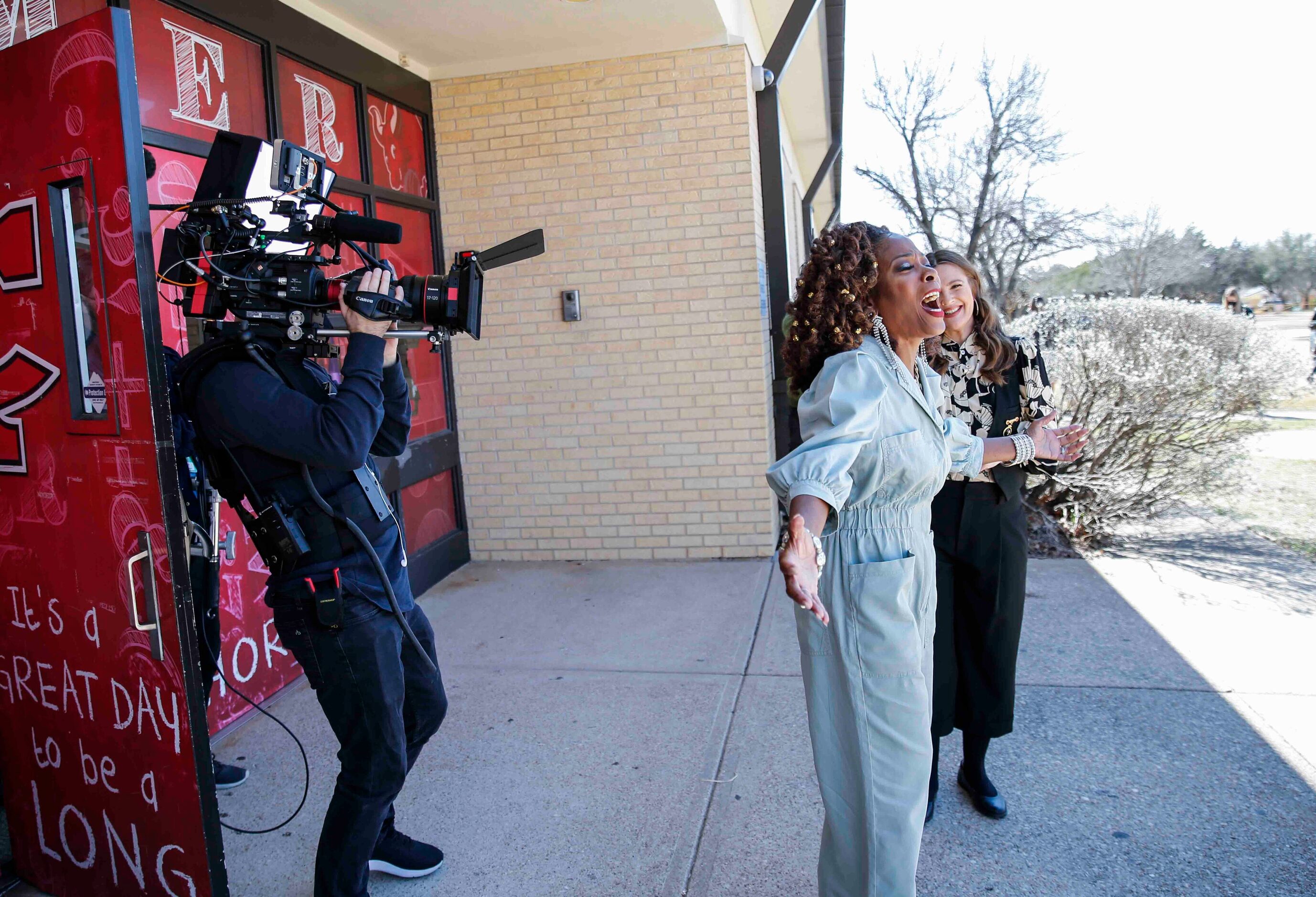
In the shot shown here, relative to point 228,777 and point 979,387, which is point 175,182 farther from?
point 979,387

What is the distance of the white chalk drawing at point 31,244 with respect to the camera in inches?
86.3

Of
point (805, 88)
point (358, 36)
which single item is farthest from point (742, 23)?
point (805, 88)

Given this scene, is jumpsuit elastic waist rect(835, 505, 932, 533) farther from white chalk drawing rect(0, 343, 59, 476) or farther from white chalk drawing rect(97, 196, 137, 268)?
white chalk drawing rect(0, 343, 59, 476)

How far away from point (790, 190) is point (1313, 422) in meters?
6.82

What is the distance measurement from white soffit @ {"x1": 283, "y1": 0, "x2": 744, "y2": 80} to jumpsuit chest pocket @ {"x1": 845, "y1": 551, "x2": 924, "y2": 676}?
13.0ft

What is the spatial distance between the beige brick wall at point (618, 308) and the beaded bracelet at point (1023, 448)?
122 inches

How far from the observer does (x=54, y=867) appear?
8.14ft

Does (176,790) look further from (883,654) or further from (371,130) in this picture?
(371,130)

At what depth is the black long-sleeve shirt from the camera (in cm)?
199

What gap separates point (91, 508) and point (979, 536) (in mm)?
2397

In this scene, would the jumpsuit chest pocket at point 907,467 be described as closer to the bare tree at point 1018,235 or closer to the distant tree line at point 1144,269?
the distant tree line at point 1144,269

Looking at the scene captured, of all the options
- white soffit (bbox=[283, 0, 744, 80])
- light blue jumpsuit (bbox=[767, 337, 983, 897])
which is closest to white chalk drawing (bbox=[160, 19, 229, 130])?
white soffit (bbox=[283, 0, 744, 80])

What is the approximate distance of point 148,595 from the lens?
2104 millimetres

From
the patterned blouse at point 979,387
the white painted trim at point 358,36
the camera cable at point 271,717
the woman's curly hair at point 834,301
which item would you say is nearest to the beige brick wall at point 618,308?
the white painted trim at point 358,36
